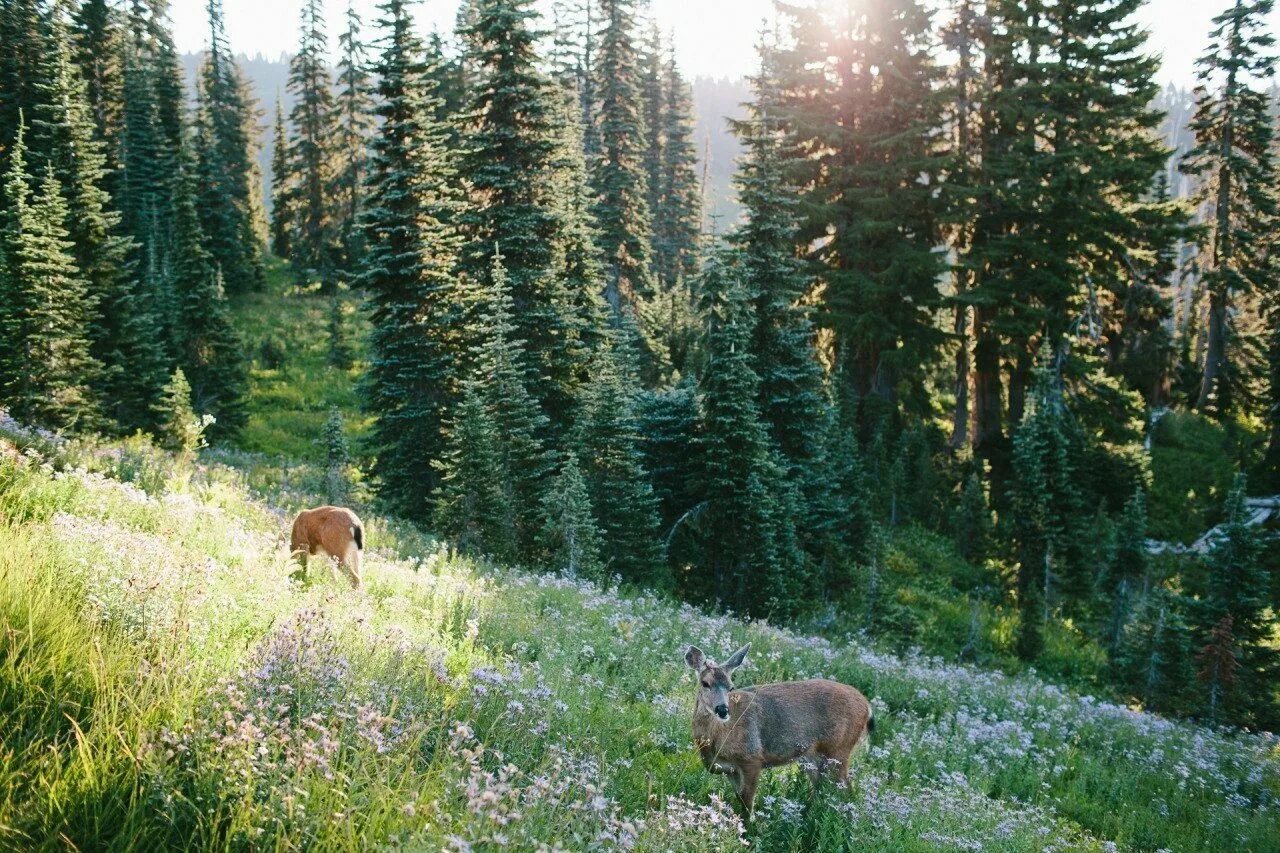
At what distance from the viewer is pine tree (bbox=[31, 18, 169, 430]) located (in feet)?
103

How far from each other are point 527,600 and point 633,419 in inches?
401

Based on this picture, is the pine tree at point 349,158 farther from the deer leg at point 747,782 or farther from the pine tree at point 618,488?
the deer leg at point 747,782

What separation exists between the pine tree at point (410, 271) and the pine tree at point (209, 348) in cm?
1552

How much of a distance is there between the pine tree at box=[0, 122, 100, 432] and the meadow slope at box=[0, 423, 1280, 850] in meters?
17.5

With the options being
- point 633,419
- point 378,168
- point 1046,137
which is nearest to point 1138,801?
point 633,419

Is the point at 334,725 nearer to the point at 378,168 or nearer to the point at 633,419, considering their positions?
the point at 633,419

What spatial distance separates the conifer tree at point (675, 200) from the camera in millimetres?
56938

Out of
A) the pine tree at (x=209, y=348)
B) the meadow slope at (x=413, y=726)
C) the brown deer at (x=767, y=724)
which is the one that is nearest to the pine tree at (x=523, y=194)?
the meadow slope at (x=413, y=726)

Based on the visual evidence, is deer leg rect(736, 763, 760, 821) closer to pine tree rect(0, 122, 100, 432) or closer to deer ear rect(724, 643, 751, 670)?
deer ear rect(724, 643, 751, 670)

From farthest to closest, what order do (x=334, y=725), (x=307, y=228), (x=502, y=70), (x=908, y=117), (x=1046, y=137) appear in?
(x=307, y=228), (x=908, y=117), (x=1046, y=137), (x=502, y=70), (x=334, y=725)

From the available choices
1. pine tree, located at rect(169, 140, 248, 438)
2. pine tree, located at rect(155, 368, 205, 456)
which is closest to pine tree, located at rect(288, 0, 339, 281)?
pine tree, located at rect(169, 140, 248, 438)

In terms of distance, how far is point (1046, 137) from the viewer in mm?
29703

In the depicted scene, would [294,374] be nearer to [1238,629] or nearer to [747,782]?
[1238,629]

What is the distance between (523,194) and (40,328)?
16352 mm
